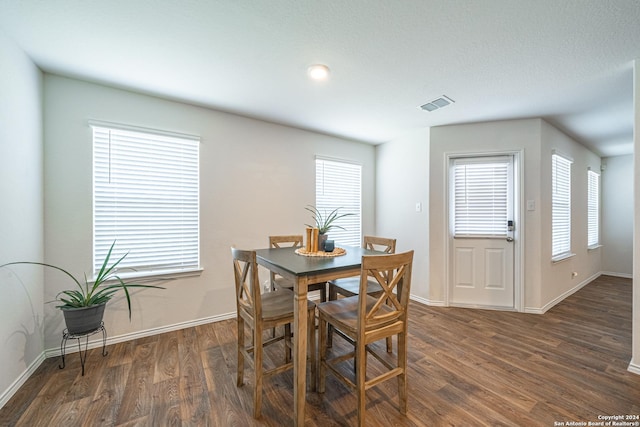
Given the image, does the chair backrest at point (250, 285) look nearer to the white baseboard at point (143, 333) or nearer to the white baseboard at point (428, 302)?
the white baseboard at point (143, 333)

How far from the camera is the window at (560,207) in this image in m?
3.52

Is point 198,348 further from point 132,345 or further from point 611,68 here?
point 611,68

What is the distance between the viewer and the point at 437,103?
273 cm

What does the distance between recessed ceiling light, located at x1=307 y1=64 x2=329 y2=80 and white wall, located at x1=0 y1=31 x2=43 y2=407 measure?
2025 mm

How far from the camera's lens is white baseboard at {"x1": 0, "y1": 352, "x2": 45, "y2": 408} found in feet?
5.33

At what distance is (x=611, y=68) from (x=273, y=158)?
10.7 ft

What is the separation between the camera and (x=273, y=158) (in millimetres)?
3314

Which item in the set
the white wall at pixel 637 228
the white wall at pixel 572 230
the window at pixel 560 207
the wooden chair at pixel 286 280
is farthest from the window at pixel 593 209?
the wooden chair at pixel 286 280

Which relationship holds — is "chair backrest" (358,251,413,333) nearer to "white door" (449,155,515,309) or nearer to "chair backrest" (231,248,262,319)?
"chair backrest" (231,248,262,319)

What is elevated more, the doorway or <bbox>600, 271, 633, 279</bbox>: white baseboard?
the doorway

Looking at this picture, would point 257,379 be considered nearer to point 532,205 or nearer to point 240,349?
point 240,349

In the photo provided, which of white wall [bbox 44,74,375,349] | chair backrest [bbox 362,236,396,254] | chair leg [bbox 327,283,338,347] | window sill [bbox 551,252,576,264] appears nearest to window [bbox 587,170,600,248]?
window sill [bbox 551,252,576,264]

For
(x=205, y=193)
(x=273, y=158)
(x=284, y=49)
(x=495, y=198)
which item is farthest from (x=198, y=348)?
(x=495, y=198)

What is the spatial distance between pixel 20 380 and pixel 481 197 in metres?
4.74
